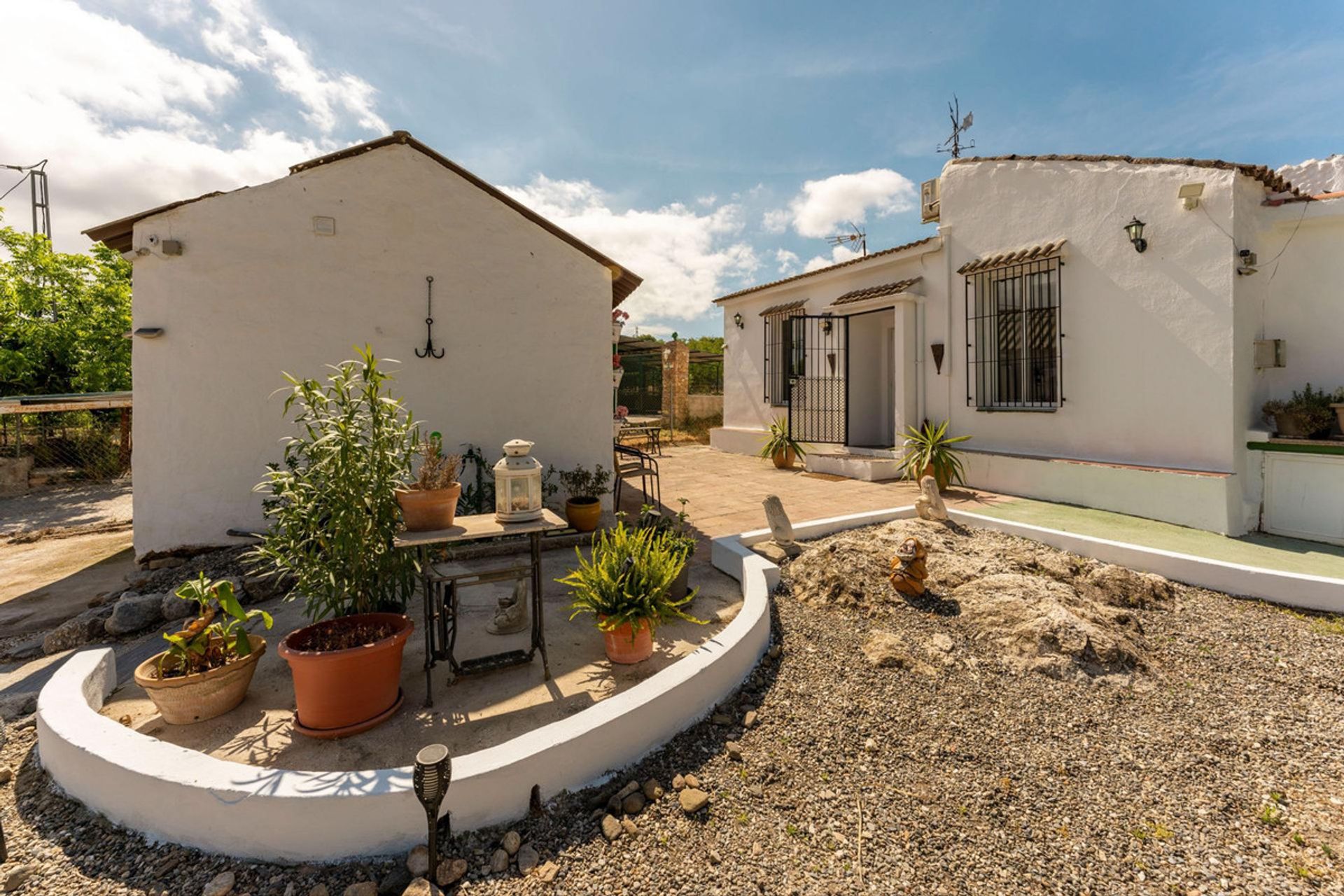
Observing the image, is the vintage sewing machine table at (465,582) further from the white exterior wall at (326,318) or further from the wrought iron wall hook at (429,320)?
the wrought iron wall hook at (429,320)

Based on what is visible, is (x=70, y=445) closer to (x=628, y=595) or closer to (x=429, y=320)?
(x=429, y=320)

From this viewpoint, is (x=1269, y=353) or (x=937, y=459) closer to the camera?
(x=1269, y=353)

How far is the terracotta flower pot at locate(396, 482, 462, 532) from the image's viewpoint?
285 centimetres

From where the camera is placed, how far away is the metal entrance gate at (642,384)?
17078 mm

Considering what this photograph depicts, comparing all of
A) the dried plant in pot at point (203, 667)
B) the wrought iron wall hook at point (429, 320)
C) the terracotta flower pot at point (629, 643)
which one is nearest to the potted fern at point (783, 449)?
the wrought iron wall hook at point (429, 320)

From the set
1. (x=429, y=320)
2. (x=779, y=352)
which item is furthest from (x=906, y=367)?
(x=429, y=320)

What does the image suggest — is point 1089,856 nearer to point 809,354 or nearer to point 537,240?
point 537,240

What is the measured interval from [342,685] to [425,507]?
90cm

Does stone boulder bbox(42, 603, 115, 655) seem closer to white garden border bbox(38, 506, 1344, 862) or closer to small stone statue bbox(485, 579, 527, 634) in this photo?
white garden border bbox(38, 506, 1344, 862)

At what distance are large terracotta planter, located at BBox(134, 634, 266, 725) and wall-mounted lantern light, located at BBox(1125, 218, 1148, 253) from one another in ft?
30.1

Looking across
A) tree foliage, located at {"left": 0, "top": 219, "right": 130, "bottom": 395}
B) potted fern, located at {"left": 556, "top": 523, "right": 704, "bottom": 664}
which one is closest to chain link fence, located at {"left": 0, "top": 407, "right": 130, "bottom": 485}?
tree foliage, located at {"left": 0, "top": 219, "right": 130, "bottom": 395}

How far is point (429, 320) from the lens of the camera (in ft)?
18.1

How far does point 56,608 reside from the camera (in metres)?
4.71

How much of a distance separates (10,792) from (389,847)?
1907 millimetres
